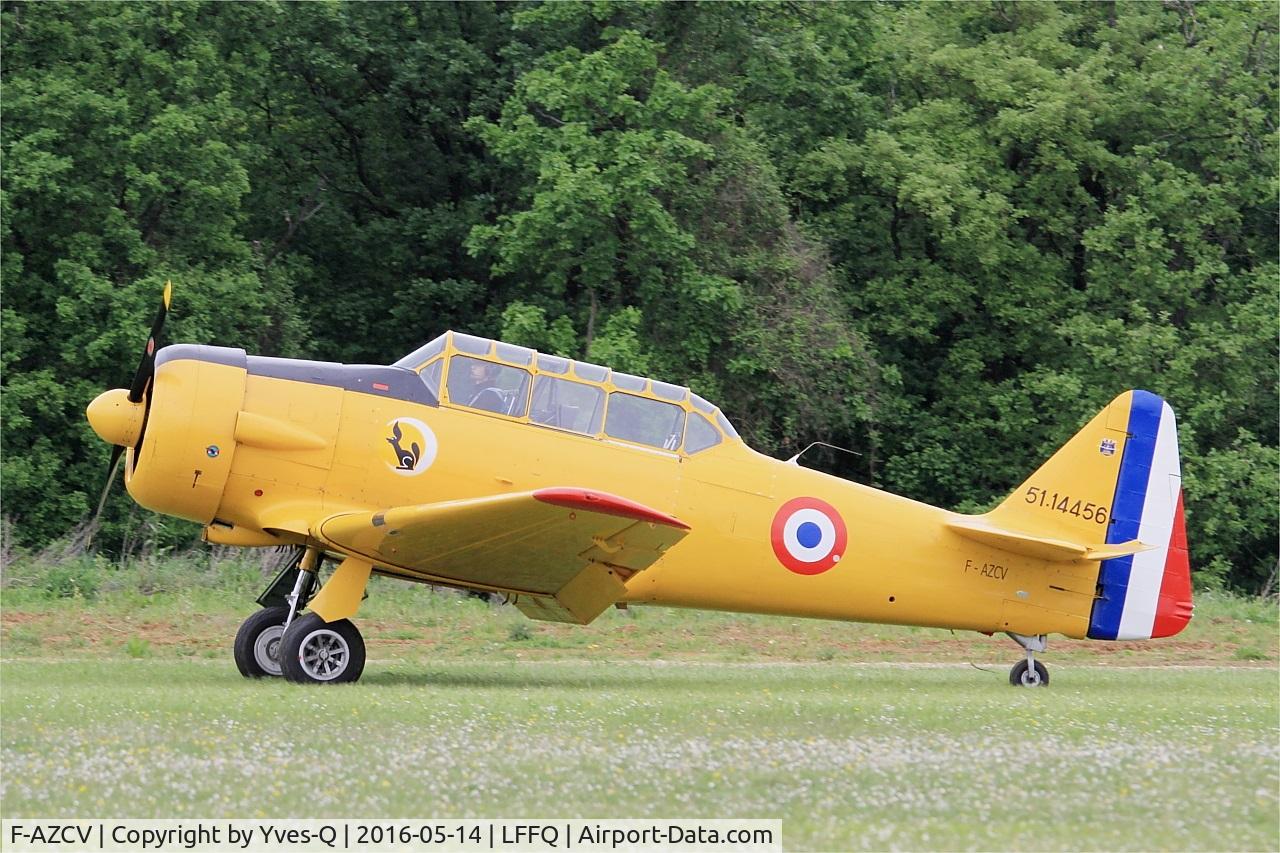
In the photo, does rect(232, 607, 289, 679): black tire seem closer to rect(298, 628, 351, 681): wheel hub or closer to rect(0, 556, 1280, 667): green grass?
rect(298, 628, 351, 681): wheel hub

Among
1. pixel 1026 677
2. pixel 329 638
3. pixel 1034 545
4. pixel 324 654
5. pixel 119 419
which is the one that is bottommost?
pixel 324 654

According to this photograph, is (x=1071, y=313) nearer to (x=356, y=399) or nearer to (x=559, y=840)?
(x=356, y=399)

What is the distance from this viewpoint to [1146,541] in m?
13.4

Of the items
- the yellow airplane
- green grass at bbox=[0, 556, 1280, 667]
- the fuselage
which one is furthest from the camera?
green grass at bbox=[0, 556, 1280, 667]

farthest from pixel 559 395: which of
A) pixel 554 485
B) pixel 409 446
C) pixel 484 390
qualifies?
pixel 409 446

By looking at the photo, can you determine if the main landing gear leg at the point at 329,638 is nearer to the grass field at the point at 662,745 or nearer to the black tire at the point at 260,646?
the grass field at the point at 662,745

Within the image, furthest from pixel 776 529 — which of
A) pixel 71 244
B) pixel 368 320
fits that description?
pixel 368 320

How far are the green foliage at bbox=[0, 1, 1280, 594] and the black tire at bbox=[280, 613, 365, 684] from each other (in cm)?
1194

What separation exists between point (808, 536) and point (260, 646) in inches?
180

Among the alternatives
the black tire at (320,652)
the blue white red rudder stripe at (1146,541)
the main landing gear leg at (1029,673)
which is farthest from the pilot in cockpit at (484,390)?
the blue white red rudder stripe at (1146,541)

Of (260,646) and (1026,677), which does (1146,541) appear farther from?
(260,646)

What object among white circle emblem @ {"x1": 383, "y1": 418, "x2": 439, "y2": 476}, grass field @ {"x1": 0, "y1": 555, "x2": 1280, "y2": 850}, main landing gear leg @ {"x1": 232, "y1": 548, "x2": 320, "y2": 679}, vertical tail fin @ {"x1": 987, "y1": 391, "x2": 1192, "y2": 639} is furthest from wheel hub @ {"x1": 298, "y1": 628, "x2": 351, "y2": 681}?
vertical tail fin @ {"x1": 987, "y1": 391, "x2": 1192, "y2": 639}

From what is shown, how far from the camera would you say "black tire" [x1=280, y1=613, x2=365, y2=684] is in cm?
1143

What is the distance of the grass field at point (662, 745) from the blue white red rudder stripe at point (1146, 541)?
62cm
